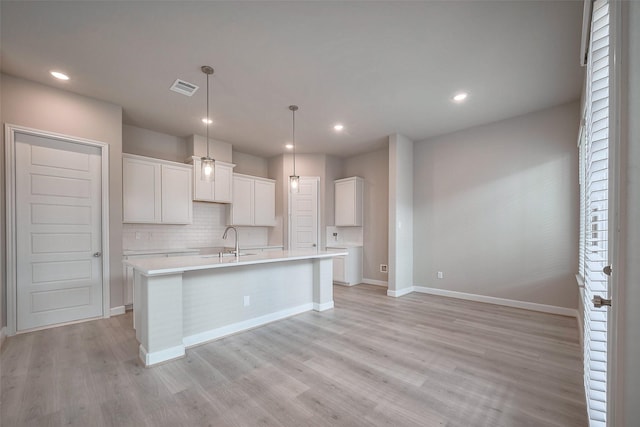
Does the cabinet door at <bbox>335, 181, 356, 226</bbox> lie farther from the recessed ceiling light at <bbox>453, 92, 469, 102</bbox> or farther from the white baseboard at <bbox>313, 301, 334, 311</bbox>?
the recessed ceiling light at <bbox>453, 92, 469, 102</bbox>

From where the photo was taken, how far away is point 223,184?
552 centimetres

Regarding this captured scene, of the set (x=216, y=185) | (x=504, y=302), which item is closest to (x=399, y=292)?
(x=504, y=302)

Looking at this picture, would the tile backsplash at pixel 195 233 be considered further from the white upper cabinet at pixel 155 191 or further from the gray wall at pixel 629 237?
the gray wall at pixel 629 237

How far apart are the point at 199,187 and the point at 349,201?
3082 mm

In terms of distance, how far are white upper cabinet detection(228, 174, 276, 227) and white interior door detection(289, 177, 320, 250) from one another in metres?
0.51

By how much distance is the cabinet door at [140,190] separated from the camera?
4.34m

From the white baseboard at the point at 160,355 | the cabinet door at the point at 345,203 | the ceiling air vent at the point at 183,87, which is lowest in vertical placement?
the white baseboard at the point at 160,355

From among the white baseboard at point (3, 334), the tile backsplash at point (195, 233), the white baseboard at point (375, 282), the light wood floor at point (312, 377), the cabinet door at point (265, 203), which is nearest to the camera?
the light wood floor at point (312, 377)

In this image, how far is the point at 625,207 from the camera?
0.87 metres

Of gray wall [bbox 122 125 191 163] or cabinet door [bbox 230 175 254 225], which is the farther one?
cabinet door [bbox 230 175 254 225]

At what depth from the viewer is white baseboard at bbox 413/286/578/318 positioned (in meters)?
3.96

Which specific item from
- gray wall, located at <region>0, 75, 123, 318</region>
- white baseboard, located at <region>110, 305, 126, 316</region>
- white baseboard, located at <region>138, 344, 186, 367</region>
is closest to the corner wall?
white baseboard, located at <region>138, 344, 186, 367</region>

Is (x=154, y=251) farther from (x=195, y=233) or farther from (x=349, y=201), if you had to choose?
(x=349, y=201)

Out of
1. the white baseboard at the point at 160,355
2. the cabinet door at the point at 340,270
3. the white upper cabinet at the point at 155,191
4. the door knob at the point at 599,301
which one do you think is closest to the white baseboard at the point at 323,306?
the cabinet door at the point at 340,270
